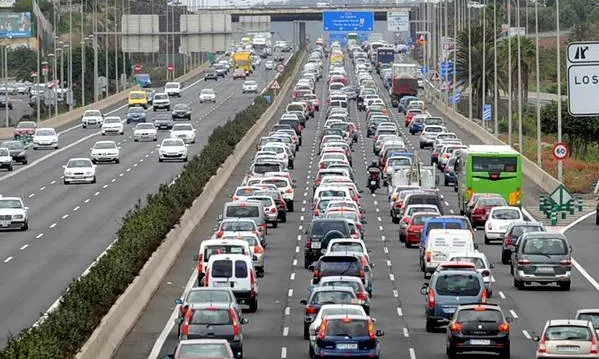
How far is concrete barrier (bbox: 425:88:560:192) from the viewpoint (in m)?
81.4

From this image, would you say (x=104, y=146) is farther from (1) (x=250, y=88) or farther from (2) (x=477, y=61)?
(1) (x=250, y=88)

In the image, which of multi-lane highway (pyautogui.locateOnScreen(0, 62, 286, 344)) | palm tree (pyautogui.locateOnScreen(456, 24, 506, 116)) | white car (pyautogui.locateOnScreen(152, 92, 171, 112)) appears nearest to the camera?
multi-lane highway (pyautogui.locateOnScreen(0, 62, 286, 344))

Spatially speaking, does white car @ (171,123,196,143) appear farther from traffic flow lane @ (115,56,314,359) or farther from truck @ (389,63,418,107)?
truck @ (389,63,418,107)

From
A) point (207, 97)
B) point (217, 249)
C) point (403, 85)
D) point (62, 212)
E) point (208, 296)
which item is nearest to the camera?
point (208, 296)

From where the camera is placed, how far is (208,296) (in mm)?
38531

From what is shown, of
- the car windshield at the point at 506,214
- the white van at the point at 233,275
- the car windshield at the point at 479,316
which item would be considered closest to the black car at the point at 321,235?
the car windshield at the point at 506,214

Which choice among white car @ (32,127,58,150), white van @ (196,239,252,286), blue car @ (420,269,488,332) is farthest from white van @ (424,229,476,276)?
white car @ (32,127,58,150)

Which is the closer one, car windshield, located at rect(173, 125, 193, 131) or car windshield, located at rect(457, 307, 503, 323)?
car windshield, located at rect(457, 307, 503, 323)

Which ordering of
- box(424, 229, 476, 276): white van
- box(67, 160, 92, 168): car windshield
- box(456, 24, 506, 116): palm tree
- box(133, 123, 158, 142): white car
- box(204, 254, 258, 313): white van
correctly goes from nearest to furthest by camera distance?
box(204, 254, 258, 313): white van < box(424, 229, 476, 276): white van < box(67, 160, 92, 168): car windshield < box(133, 123, 158, 142): white car < box(456, 24, 506, 116): palm tree

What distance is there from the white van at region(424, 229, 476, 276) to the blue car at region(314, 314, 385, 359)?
656 inches

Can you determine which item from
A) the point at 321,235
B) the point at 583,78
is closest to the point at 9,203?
the point at 321,235

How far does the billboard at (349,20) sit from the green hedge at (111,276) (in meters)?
93.0

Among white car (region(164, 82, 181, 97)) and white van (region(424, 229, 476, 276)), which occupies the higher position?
white car (region(164, 82, 181, 97))

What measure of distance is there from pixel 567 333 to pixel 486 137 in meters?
76.8
